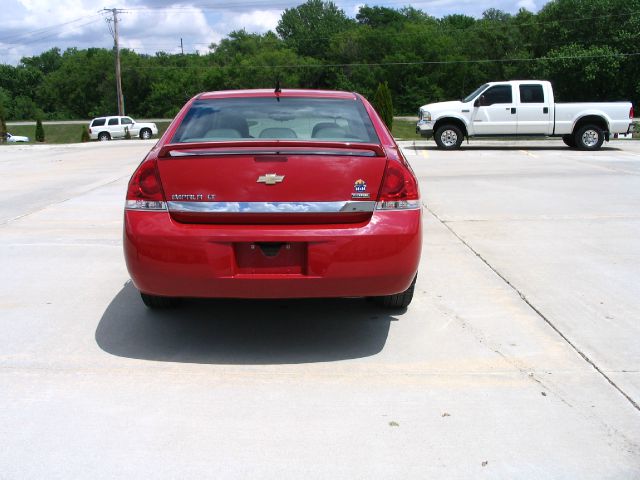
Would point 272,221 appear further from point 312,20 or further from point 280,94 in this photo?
point 312,20

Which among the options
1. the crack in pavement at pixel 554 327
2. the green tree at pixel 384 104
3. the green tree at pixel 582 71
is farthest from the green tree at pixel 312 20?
the crack in pavement at pixel 554 327

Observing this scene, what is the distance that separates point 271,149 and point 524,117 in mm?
17683

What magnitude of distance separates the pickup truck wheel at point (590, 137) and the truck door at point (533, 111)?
0.91 metres

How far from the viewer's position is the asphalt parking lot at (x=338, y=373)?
309 cm

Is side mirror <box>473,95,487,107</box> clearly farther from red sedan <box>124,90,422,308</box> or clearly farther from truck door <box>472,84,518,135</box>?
red sedan <box>124,90,422,308</box>

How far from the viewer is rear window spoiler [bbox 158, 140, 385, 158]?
412cm

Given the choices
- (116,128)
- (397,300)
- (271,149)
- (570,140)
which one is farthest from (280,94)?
(116,128)

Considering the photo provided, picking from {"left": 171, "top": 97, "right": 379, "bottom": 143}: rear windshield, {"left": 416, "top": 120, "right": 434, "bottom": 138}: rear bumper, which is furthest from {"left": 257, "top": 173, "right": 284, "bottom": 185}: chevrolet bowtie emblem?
{"left": 416, "top": 120, "right": 434, "bottom": 138}: rear bumper

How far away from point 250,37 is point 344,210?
104837 mm

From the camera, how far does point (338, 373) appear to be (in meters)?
4.05

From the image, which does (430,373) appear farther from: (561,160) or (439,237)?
(561,160)

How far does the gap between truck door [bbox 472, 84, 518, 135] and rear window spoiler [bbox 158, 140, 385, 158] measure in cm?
1717

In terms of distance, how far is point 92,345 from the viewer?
14.7 ft

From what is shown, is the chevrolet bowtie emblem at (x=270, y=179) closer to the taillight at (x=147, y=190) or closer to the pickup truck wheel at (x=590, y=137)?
the taillight at (x=147, y=190)
